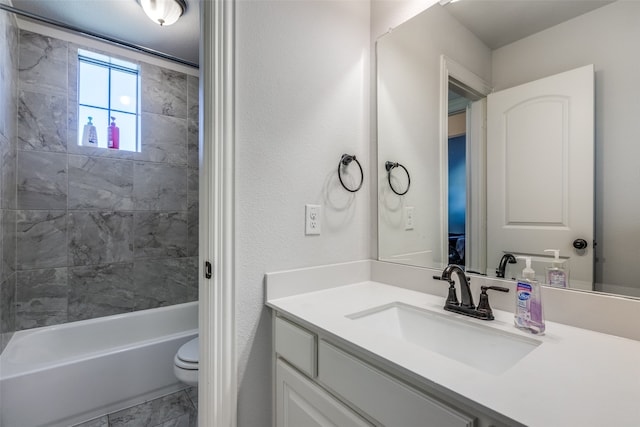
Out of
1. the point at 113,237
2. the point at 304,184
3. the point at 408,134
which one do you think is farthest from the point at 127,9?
the point at 408,134

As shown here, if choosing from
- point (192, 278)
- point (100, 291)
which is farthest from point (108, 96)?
point (192, 278)

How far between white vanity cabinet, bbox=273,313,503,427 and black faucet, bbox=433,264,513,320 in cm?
43

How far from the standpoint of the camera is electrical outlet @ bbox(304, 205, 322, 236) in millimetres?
1190

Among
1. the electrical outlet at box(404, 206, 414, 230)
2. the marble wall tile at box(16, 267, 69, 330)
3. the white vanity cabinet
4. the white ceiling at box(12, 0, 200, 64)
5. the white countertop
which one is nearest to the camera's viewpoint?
the white countertop

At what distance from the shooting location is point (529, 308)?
79 centimetres

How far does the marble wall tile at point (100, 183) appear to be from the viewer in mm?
2047

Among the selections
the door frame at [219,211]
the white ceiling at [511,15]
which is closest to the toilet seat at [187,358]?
the door frame at [219,211]

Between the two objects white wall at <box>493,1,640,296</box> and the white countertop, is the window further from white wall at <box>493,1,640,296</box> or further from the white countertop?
white wall at <box>493,1,640,296</box>

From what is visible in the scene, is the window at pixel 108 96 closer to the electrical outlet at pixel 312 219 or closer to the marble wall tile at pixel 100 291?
the marble wall tile at pixel 100 291

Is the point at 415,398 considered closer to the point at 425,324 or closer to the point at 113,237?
the point at 425,324

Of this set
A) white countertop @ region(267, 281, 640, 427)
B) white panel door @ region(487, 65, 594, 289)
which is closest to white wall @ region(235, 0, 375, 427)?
white countertop @ region(267, 281, 640, 427)

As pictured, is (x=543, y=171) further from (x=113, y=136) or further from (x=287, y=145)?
(x=113, y=136)

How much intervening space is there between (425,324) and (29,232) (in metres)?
2.47

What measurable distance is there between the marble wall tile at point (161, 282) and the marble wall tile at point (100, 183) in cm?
51
